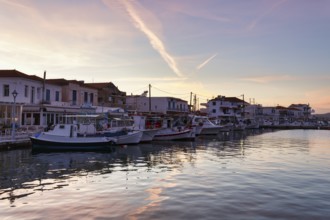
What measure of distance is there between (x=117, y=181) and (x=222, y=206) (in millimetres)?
7498

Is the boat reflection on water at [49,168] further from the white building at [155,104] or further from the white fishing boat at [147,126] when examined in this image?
the white building at [155,104]

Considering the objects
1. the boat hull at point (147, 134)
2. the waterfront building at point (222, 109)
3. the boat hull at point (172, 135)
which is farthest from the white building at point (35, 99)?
the waterfront building at point (222, 109)

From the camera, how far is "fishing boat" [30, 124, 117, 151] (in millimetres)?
34938

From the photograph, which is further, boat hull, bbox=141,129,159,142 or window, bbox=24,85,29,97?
window, bbox=24,85,29,97

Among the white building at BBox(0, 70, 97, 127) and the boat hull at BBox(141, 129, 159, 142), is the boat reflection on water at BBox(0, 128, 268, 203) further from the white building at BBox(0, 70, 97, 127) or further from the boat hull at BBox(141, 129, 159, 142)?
the boat hull at BBox(141, 129, 159, 142)

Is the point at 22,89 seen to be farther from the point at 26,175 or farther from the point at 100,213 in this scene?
the point at 100,213

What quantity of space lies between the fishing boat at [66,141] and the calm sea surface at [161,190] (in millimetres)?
7010

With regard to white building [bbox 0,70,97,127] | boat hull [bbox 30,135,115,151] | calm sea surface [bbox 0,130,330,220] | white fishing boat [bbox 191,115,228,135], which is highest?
white building [bbox 0,70,97,127]

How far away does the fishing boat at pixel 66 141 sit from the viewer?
115 ft

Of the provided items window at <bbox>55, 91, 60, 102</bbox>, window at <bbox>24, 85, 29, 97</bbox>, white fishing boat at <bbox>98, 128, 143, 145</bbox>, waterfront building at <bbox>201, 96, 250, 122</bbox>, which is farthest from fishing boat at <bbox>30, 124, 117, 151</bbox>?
waterfront building at <bbox>201, 96, 250, 122</bbox>

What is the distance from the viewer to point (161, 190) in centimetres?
1695

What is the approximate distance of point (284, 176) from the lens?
21.7m

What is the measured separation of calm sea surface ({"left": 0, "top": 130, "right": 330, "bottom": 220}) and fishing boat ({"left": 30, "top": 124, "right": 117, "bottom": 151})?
701cm

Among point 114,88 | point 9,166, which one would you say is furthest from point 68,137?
point 114,88
